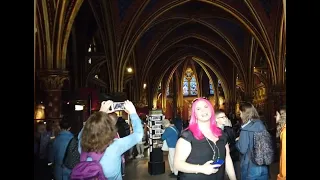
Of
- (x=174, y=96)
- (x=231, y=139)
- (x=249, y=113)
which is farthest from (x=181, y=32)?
(x=249, y=113)

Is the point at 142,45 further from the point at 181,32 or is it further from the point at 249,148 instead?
the point at 249,148

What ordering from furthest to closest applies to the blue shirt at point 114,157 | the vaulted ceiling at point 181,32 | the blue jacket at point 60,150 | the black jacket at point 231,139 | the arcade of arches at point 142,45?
the vaulted ceiling at point 181,32
the arcade of arches at point 142,45
the black jacket at point 231,139
the blue jacket at point 60,150
the blue shirt at point 114,157

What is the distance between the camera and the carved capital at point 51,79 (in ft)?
33.3

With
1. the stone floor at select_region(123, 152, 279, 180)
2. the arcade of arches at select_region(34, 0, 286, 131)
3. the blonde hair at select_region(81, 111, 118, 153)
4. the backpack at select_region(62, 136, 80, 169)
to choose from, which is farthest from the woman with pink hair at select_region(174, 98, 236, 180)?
the stone floor at select_region(123, 152, 279, 180)

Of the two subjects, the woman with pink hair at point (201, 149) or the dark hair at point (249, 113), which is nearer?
the woman with pink hair at point (201, 149)

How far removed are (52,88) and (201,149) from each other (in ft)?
27.7

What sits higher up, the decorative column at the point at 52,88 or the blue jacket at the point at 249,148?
the decorative column at the point at 52,88

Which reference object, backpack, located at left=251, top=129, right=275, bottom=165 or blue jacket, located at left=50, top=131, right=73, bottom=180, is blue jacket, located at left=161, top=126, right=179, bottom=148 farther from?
backpack, located at left=251, top=129, right=275, bottom=165

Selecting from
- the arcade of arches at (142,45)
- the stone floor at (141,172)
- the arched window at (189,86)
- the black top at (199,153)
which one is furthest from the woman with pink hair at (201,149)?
the arched window at (189,86)

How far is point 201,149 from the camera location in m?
2.61

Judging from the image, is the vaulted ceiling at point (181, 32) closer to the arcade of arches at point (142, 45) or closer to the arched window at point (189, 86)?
the arcade of arches at point (142, 45)

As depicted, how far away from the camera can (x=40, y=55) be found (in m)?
10.1
